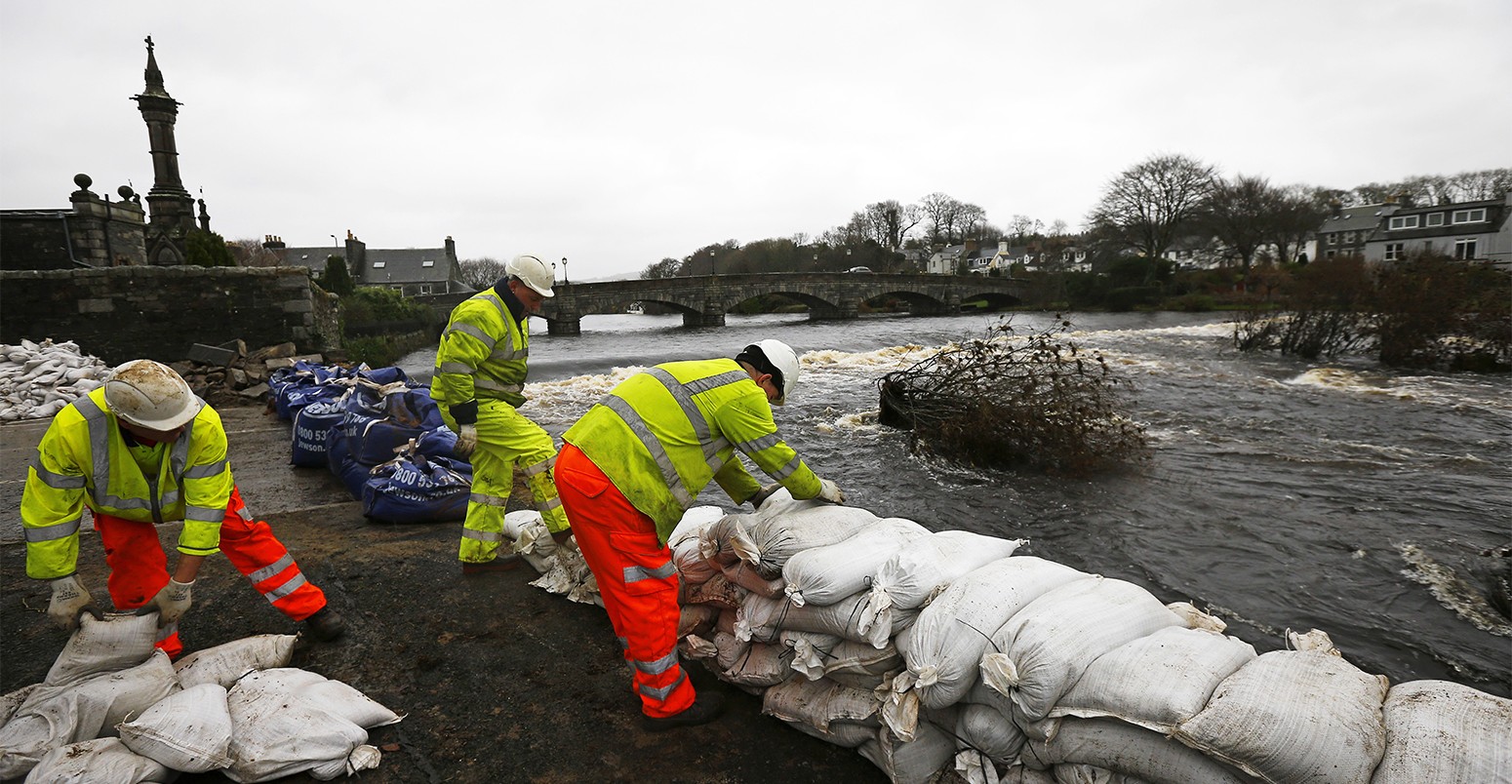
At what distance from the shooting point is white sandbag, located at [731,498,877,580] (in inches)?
110

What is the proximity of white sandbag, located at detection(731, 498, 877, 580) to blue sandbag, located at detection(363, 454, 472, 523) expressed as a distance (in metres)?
2.82

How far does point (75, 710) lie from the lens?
2.23 m

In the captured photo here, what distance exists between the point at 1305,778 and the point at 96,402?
382 cm

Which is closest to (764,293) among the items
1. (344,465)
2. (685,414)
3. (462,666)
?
(344,465)

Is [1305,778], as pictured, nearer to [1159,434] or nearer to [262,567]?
[262,567]

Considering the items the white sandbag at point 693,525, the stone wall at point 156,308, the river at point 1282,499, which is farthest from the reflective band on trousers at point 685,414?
the stone wall at point 156,308

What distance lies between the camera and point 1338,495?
6.63 m

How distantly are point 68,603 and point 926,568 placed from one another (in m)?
2.98

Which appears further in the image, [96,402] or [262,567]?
[262,567]

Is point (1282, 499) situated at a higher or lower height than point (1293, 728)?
lower

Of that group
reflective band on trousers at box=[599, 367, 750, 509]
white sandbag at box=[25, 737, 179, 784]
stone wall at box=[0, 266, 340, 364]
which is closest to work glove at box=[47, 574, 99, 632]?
white sandbag at box=[25, 737, 179, 784]

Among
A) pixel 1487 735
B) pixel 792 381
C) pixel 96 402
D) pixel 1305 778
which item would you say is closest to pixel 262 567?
pixel 96 402

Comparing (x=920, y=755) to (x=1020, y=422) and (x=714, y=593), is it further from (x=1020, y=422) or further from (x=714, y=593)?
(x=1020, y=422)

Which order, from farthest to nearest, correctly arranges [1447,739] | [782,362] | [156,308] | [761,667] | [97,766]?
[156,308] → [782,362] → [761,667] → [97,766] → [1447,739]
